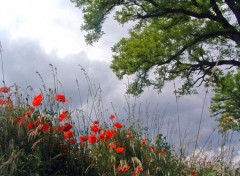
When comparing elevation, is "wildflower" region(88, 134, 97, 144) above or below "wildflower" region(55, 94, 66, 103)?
below

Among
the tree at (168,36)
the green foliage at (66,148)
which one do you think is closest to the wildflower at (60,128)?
the green foliage at (66,148)

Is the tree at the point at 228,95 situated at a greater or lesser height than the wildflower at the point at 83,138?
greater

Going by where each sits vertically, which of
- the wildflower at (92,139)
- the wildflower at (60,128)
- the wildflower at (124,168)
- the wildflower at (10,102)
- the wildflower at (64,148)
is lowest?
the wildflower at (124,168)

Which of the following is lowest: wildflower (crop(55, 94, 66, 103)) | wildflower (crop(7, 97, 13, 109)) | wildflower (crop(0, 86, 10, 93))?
wildflower (crop(55, 94, 66, 103))

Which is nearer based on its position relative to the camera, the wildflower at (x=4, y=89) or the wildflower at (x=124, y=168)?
the wildflower at (x=124, y=168)

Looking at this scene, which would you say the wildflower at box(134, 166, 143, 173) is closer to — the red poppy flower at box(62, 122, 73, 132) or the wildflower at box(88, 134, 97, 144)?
the wildflower at box(88, 134, 97, 144)

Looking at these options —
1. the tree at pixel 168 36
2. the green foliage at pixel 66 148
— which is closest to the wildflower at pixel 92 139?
the green foliage at pixel 66 148

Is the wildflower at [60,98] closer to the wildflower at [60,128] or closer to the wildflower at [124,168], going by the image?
the wildflower at [60,128]

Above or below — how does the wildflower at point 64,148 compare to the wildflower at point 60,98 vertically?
below

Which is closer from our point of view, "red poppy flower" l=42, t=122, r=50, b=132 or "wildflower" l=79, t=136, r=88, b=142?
"red poppy flower" l=42, t=122, r=50, b=132

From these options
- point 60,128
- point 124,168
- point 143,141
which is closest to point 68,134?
point 60,128

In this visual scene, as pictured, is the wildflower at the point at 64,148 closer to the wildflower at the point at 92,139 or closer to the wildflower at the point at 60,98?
the wildflower at the point at 92,139

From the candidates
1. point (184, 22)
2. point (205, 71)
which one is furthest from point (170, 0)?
point (205, 71)

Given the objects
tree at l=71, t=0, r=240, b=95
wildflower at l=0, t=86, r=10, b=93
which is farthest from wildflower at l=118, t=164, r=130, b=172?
tree at l=71, t=0, r=240, b=95
